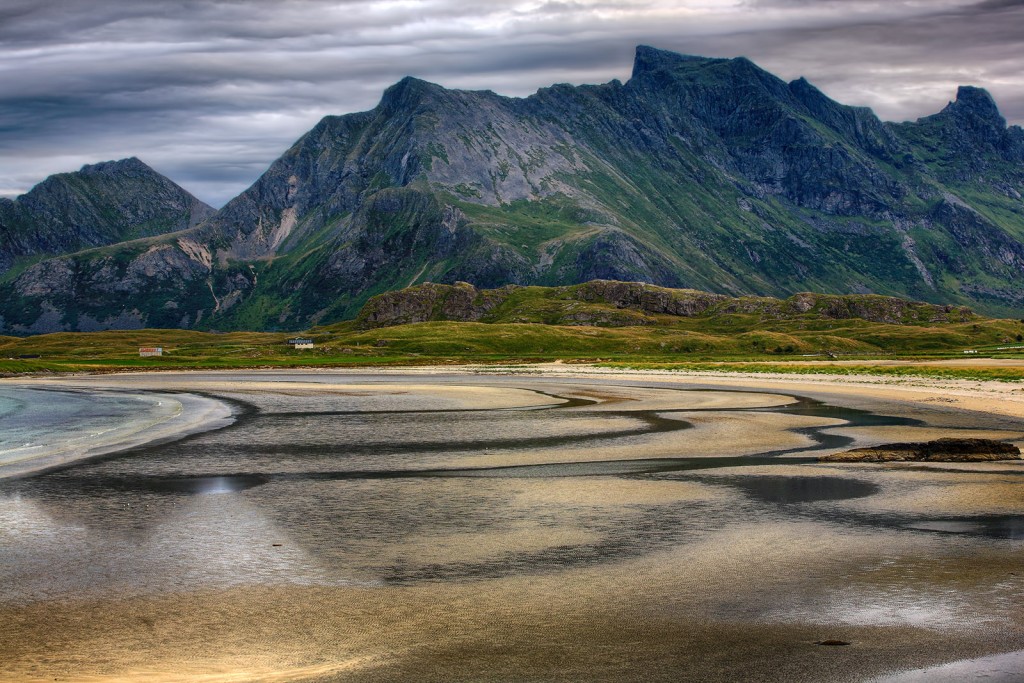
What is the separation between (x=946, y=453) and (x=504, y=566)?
29046 mm

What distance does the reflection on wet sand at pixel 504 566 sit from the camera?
16.7 meters

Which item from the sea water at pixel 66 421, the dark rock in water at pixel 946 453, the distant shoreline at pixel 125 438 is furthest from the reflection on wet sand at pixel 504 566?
the sea water at pixel 66 421

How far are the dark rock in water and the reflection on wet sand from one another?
2.42 m

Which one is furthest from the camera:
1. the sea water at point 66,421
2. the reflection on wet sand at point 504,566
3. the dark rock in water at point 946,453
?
the sea water at point 66,421

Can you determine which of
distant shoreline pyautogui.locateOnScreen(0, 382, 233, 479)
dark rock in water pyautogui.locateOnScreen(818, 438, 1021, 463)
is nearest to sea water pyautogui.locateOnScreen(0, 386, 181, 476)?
distant shoreline pyautogui.locateOnScreen(0, 382, 233, 479)

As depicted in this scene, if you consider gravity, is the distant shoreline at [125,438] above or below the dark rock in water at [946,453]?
below

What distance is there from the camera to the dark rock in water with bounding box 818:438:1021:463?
42.6 metres

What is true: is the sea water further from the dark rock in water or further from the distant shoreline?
the dark rock in water

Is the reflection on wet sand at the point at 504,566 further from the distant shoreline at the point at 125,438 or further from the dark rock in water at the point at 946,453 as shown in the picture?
the distant shoreline at the point at 125,438

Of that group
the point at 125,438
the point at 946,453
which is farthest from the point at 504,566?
the point at 125,438

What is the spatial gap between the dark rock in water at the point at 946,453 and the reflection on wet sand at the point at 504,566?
2417 mm

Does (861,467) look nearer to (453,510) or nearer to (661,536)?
(661,536)

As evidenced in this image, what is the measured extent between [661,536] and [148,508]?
61.2ft

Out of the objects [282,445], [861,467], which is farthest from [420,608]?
[282,445]
